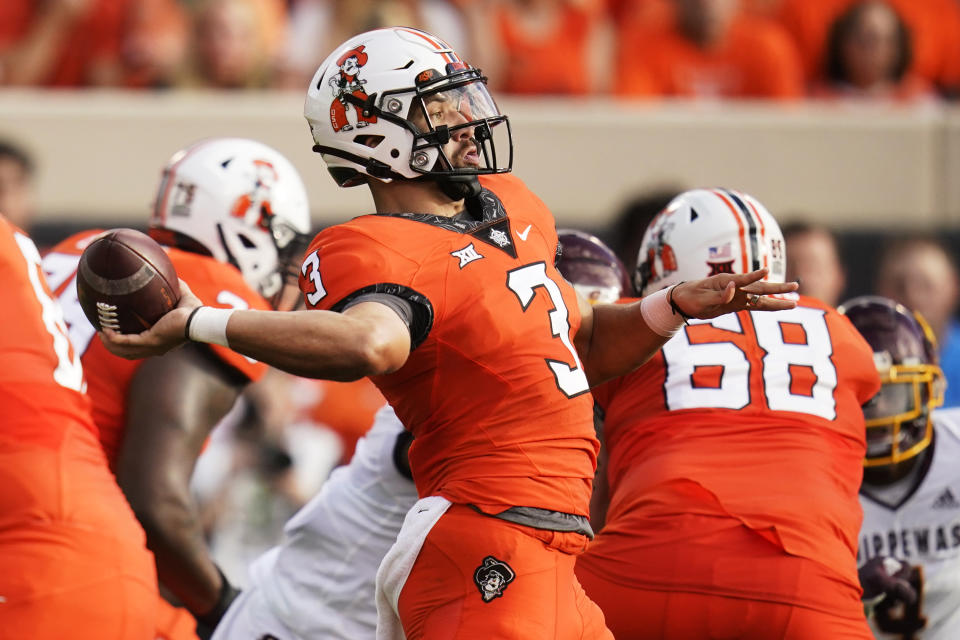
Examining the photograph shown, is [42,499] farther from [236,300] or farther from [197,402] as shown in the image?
[236,300]

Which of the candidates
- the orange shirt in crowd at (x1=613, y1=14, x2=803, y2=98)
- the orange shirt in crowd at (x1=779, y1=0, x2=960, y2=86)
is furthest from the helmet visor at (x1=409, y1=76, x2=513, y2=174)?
the orange shirt in crowd at (x1=779, y1=0, x2=960, y2=86)

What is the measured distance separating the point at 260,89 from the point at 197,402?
5103mm

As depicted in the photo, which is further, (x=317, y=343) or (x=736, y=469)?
(x=736, y=469)

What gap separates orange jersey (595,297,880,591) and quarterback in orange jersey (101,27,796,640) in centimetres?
69

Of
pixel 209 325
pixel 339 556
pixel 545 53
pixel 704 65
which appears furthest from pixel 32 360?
pixel 704 65

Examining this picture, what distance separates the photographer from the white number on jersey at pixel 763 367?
Result: 160 inches

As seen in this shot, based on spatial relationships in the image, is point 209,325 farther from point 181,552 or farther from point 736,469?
point 736,469

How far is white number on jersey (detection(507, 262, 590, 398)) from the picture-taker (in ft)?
10.6

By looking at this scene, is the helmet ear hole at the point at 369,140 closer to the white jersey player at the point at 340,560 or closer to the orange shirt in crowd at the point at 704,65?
the white jersey player at the point at 340,560

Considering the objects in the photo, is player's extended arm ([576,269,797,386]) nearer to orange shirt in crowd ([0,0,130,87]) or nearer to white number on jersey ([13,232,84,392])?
white number on jersey ([13,232,84,392])

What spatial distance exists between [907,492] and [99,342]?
263cm

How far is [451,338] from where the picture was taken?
313cm

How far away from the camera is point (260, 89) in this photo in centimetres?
883

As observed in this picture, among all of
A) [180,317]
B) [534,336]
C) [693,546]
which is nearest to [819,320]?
[693,546]
